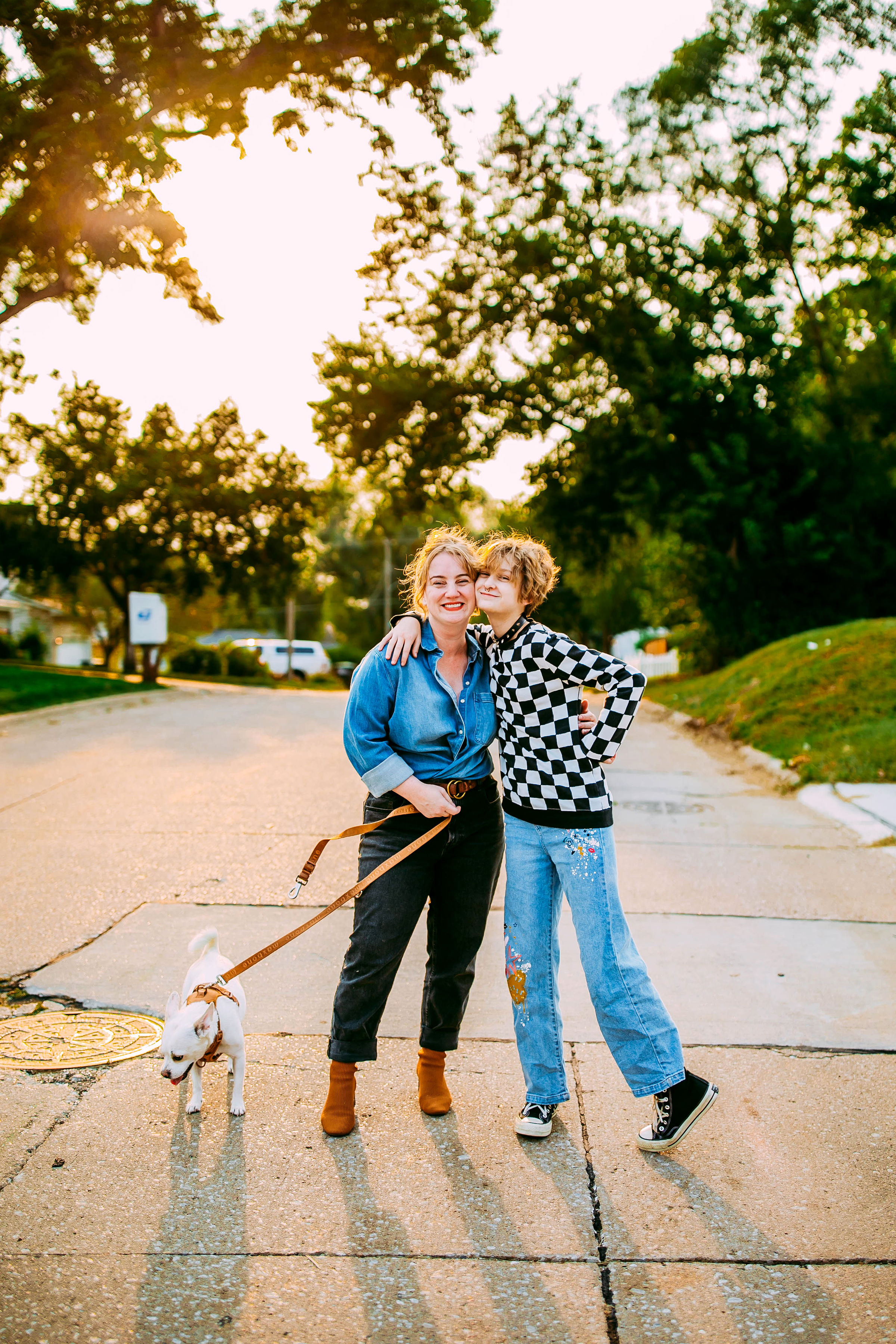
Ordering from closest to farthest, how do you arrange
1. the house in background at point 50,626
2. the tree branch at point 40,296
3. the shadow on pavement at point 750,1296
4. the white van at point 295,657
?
the shadow on pavement at point 750,1296, the tree branch at point 40,296, the white van at point 295,657, the house in background at point 50,626

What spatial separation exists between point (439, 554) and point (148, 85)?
30.9ft

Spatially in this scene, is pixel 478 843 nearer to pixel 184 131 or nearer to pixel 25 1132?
pixel 25 1132

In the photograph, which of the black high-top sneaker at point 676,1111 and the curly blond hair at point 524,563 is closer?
the black high-top sneaker at point 676,1111

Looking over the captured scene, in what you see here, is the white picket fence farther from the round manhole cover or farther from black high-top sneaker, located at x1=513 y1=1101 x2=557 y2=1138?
black high-top sneaker, located at x1=513 y1=1101 x2=557 y2=1138

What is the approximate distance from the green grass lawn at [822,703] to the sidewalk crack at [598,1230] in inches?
288

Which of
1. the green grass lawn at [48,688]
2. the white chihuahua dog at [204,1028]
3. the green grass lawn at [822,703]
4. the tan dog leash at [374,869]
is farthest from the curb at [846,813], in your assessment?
the green grass lawn at [48,688]

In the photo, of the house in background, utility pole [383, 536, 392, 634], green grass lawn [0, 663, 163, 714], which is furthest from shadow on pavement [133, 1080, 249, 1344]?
utility pole [383, 536, 392, 634]

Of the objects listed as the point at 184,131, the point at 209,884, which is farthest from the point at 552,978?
the point at 184,131

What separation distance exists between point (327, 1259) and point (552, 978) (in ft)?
3.73

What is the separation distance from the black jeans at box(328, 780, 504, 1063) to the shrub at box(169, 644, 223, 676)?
37842 mm

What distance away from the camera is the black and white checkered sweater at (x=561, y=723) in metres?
3.47

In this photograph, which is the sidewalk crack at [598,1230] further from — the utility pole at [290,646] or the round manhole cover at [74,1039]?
the utility pole at [290,646]

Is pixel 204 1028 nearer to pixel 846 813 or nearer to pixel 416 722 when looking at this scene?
pixel 416 722

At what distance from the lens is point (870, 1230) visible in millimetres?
3002
